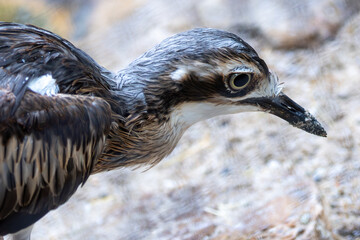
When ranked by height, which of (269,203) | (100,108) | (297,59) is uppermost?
(100,108)

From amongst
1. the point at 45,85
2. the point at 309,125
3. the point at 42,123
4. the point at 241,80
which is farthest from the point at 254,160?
the point at 42,123

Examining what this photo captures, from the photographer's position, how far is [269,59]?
4.68m

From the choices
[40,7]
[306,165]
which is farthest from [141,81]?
[40,7]

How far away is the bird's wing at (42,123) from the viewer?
2.30m

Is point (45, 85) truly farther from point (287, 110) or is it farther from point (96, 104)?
point (287, 110)

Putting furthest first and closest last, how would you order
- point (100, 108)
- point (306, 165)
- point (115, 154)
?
point (306, 165) → point (115, 154) → point (100, 108)

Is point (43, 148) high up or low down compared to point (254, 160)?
up

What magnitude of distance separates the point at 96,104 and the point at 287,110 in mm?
952

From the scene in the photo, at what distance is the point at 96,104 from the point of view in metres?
2.47

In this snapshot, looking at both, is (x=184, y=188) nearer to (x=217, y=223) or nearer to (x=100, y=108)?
(x=217, y=223)

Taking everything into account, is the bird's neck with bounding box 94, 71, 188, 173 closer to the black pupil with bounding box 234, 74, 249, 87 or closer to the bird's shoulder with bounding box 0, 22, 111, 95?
the bird's shoulder with bounding box 0, 22, 111, 95

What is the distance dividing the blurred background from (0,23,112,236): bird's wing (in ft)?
3.26

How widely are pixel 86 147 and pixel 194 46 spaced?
64 centimetres

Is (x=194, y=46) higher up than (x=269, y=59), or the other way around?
(x=194, y=46)
